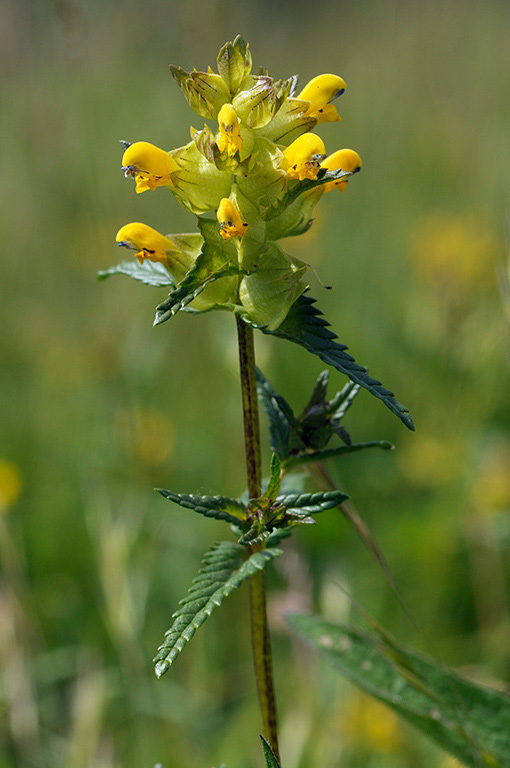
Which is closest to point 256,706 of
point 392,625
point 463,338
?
point 392,625

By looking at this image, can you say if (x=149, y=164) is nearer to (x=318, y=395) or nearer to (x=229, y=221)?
(x=229, y=221)

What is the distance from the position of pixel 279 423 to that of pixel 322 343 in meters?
0.19

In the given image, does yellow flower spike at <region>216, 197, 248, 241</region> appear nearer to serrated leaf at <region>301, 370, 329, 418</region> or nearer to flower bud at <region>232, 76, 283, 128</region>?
flower bud at <region>232, 76, 283, 128</region>

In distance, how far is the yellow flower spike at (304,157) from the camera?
0.74 m

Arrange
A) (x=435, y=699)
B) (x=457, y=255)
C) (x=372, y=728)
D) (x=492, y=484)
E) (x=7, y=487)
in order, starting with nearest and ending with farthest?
1. (x=435, y=699)
2. (x=372, y=728)
3. (x=7, y=487)
4. (x=492, y=484)
5. (x=457, y=255)

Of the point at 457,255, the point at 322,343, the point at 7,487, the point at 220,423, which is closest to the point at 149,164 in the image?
the point at 322,343

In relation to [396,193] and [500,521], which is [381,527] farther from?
[396,193]

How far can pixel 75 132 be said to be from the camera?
14.6 feet

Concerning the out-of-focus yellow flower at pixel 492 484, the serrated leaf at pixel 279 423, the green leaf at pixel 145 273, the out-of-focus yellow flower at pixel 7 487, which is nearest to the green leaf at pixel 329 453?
the serrated leaf at pixel 279 423

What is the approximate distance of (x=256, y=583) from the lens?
0.75 meters

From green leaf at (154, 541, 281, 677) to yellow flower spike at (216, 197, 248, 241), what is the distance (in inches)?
12.8

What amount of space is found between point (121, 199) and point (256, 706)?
357 centimetres

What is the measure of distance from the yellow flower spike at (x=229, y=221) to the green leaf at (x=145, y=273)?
0.14 meters

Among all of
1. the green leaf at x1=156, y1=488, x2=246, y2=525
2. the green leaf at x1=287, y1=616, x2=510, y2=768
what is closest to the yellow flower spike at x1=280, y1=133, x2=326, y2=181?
the green leaf at x1=156, y1=488, x2=246, y2=525
